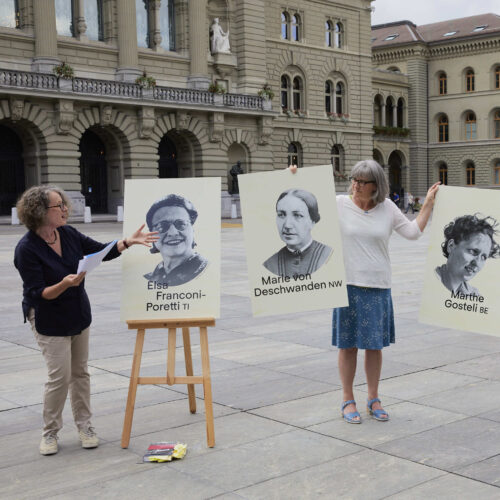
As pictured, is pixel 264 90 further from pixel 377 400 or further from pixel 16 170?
pixel 377 400

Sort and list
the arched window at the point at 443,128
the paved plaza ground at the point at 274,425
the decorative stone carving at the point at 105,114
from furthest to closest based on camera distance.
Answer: the arched window at the point at 443,128 < the decorative stone carving at the point at 105,114 < the paved plaza ground at the point at 274,425

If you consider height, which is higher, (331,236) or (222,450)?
(331,236)

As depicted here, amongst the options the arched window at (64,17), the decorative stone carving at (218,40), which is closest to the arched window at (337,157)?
the decorative stone carving at (218,40)

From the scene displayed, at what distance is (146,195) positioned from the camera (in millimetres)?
5590

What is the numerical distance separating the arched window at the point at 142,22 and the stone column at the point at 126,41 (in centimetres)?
179

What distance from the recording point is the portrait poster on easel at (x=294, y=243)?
18.2 ft

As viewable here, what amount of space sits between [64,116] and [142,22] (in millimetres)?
8670

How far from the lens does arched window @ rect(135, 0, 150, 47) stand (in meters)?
42.2

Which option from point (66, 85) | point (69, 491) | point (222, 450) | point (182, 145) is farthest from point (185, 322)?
point (182, 145)

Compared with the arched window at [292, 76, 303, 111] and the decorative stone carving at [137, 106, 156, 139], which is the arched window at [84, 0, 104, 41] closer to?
the decorative stone carving at [137, 106, 156, 139]

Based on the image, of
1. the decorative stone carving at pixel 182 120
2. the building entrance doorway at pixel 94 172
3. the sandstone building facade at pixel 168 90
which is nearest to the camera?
the sandstone building facade at pixel 168 90

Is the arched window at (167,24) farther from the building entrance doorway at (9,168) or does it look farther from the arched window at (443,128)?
the arched window at (443,128)

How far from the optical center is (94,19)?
134 ft

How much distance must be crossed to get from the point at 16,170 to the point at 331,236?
35699mm
